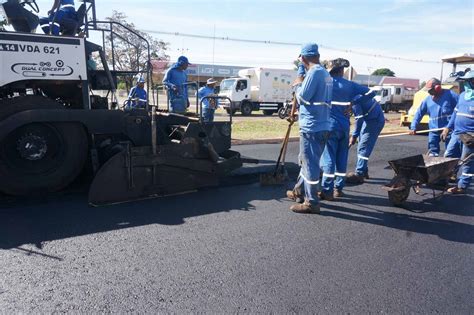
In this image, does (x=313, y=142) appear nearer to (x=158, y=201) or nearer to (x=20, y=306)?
(x=158, y=201)

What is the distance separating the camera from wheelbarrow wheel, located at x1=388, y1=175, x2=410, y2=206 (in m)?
4.84

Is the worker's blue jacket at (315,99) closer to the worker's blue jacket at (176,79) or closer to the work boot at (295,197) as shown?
the work boot at (295,197)

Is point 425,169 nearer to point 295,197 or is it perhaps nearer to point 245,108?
point 295,197

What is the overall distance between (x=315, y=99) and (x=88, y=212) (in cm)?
292

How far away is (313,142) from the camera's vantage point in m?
4.44

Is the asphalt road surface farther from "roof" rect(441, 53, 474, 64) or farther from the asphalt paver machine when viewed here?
"roof" rect(441, 53, 474, 64)

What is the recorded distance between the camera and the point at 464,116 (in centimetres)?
548

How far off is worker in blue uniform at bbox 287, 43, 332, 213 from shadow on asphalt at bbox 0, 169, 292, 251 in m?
0.83

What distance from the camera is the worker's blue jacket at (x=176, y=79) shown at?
23.5ft

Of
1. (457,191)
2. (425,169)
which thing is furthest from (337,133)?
(457,191)

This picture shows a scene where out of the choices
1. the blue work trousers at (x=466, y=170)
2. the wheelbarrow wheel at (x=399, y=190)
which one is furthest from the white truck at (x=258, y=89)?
the wheelbarrow wheel at (x=399, y=190)

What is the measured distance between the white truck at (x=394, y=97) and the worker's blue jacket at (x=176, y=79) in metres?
28.3

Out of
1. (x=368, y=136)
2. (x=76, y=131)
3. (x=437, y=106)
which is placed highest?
(x=437, y=106)

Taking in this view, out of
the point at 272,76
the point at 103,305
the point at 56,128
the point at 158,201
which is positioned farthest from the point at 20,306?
the point at 272,76
